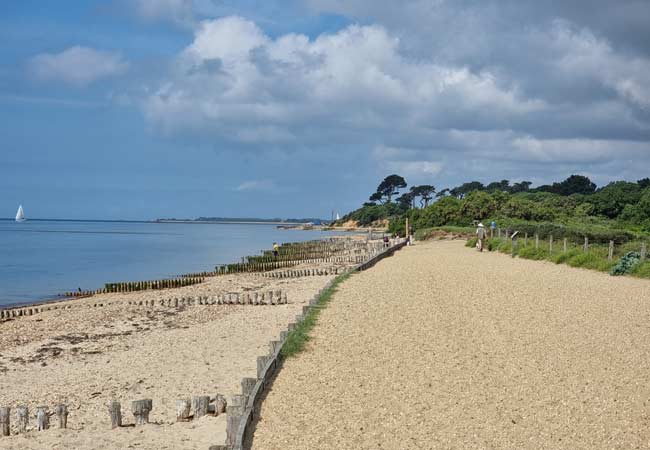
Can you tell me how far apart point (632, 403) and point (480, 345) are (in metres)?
3.20

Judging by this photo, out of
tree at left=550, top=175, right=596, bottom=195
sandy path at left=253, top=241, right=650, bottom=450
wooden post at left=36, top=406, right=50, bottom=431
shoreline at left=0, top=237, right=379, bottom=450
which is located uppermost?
tree at left=550, top=175, right=596, bottom=195

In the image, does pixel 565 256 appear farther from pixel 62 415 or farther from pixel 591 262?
pixel 62 415

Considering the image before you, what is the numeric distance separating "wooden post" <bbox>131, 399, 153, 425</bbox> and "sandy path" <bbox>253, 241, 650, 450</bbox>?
1.49 meters

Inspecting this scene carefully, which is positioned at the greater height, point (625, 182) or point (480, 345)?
point (625, 182)

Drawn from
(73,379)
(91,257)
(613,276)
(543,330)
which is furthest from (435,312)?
(91,257)

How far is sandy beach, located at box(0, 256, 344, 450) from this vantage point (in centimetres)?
769

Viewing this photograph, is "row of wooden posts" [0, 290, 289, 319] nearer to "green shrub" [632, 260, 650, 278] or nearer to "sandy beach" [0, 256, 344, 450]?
"sandy beach" [0, 256, 344, 450]

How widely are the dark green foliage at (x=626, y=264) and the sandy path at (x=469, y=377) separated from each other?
→ 532cm

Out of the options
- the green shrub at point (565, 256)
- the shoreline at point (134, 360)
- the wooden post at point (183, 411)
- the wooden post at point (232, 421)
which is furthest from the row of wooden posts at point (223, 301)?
the wooden post at point (232, 421)

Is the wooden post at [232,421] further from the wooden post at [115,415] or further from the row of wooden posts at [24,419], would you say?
the row of wooden posts at [24,419]

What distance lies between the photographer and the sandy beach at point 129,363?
7.69m

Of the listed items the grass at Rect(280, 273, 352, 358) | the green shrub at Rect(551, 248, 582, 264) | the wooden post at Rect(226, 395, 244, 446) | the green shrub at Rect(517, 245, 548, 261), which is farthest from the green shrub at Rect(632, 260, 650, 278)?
the wooden post at Rect(226, 395, 244, 446)

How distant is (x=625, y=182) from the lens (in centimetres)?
7575

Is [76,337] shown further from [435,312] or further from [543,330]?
[543,330]
